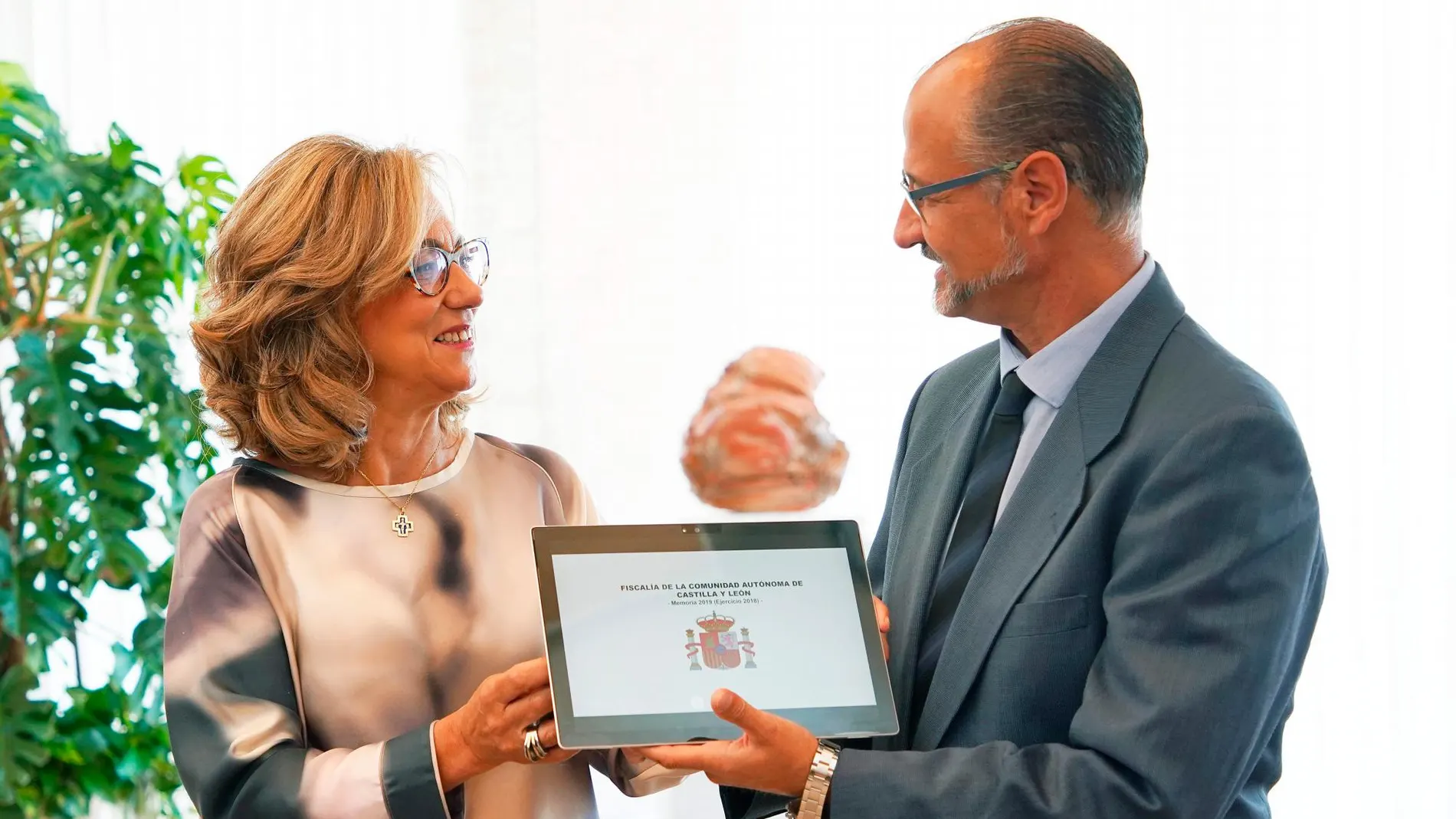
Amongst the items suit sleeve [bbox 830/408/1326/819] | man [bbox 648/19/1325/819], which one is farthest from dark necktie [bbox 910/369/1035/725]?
suit sleeve [bbox 830/408/1326/819]

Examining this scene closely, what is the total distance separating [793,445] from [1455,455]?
1.87m

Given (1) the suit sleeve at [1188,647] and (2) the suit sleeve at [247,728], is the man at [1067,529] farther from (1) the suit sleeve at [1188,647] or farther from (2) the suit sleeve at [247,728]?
(2) the suit sleeve at [247,728]

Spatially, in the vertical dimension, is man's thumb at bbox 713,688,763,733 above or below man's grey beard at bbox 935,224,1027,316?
below

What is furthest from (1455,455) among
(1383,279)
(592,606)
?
(592,606)

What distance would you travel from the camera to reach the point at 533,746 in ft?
5.73

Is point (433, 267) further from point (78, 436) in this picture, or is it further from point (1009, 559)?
point (78, 436)

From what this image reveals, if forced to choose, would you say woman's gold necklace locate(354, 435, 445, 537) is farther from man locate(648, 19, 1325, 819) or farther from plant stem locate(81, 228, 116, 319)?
plant stem locate(81, 228, 116, 319)

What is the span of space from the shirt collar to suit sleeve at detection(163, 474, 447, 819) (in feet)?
3.17

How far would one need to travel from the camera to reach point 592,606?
5.72 feet

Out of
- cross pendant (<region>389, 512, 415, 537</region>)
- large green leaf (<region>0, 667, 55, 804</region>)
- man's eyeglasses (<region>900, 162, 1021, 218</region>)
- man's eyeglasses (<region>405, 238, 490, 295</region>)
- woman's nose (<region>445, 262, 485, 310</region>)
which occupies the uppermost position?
man's eyeglasses (<region>900, 162, 1021, 218</region>)

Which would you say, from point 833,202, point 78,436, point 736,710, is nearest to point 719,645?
point 736,710

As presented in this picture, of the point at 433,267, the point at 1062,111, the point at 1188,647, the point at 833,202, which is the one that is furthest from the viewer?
the point at 833,202

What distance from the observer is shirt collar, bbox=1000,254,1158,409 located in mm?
1821

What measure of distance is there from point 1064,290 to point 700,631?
682 millimetres
